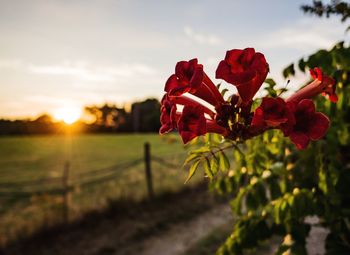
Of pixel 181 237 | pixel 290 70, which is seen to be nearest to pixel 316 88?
pixel 290 70

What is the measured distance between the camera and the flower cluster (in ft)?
3.84

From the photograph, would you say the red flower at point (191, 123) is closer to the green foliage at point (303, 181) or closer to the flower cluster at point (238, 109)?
the flower cluster at point (238, 109)

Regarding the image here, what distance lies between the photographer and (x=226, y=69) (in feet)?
3.86

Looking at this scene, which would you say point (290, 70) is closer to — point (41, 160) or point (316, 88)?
point (316, 88)

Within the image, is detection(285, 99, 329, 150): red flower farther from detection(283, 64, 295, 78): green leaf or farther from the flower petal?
detection(283, 64, 295, 78): green leaf

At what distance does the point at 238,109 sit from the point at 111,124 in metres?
64.7

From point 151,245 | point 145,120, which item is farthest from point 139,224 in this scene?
point 145,120

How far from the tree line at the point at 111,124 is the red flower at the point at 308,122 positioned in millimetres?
44143

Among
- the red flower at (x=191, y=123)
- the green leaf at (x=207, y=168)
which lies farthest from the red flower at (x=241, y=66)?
the green leaf at (x=207, y=168)

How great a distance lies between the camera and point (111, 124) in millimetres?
65062

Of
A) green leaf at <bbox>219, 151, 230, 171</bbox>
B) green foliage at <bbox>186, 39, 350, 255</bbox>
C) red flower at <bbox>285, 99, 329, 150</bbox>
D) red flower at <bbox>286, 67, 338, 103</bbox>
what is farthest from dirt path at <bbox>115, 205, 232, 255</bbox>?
red flower at <bbox>285, 99, 329, 150</bbox>

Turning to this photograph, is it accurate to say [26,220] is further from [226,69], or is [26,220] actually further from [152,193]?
[226,69]

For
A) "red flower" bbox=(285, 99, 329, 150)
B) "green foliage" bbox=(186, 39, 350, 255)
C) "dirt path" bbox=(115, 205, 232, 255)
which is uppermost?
"red flower" bbox=(285, 99, 329, 150)

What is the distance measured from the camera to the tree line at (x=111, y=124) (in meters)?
51.9
